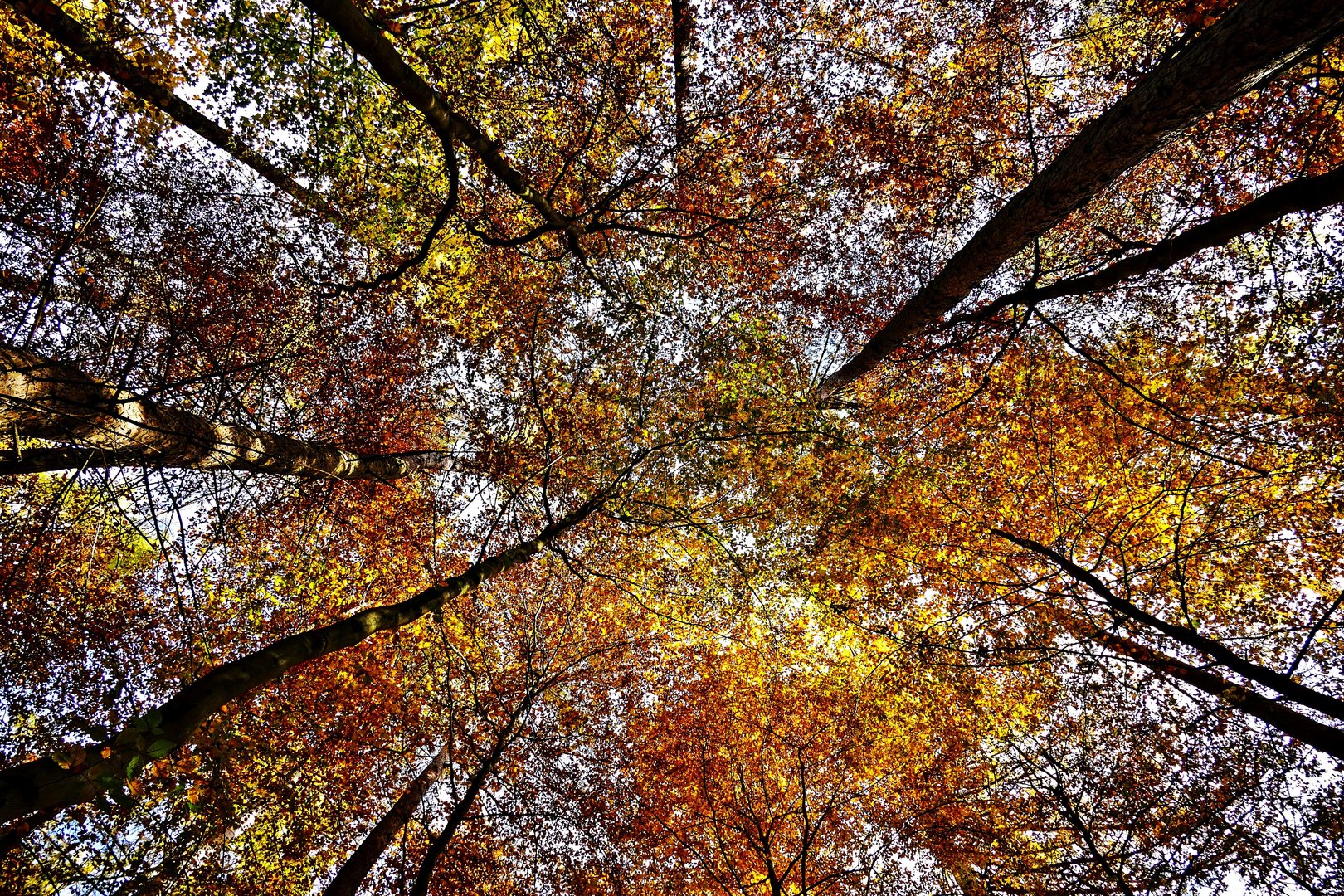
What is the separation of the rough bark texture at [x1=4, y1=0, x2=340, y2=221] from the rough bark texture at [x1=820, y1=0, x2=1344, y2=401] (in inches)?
431

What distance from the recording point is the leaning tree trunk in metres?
3.85

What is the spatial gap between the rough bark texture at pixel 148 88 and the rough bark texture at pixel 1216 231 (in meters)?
12.1

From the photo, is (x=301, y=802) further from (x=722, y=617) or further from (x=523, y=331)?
(x=523, y=331)

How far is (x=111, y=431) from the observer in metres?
4.37

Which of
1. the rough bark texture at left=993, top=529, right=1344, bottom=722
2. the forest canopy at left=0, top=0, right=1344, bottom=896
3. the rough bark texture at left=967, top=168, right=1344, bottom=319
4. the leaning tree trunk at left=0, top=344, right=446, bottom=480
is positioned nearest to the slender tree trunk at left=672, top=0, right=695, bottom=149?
the forest canopy at left=0, top=0, right=1344, bottom=896

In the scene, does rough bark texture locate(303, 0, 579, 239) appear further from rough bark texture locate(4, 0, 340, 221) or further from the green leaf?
the green leaf

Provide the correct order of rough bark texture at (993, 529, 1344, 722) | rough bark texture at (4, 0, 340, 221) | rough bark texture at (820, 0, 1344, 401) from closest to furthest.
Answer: rough bark texture at (820, 0, 1344, 401) < rough bark texture at (993, 529, 1344, 722) < rough bark texture at (4, 0, 340, 221)

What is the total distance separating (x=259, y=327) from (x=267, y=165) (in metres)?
3.30

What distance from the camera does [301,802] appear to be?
31.7 ft

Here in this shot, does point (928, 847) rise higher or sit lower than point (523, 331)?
lower

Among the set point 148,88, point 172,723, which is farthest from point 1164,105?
point 148,88

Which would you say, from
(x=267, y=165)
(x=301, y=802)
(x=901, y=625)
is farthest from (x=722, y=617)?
(x=267, y=165)

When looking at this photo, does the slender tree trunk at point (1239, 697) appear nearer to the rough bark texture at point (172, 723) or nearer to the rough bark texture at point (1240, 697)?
the rough bark texture at point (1240, 697)

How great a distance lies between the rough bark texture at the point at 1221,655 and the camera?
545 centimetres
